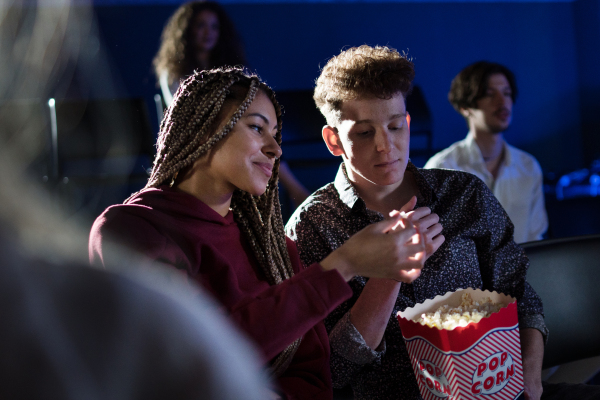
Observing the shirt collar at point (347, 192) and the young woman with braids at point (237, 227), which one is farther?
the shirt collar at point (347, 192)

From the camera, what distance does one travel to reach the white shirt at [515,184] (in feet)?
8.35

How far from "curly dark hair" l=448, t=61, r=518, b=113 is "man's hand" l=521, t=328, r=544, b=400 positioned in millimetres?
1644

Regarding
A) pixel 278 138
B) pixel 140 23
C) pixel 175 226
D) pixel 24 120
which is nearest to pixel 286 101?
pixel 140 23

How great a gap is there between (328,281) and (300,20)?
3.16 metres

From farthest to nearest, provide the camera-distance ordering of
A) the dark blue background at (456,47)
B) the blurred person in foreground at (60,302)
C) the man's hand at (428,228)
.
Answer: the dark blue background at (456,47) → the man's hand at (428,228) → the blurred person in foreground at (60,302)

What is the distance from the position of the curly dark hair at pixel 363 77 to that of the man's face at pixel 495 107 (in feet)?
4.70

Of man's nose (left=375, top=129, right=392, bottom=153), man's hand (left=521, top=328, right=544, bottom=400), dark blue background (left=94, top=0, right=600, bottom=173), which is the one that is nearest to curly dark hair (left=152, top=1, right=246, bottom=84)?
dark blue background (left=94, top=0, right=600, bottom=173)

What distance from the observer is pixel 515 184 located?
102 inches

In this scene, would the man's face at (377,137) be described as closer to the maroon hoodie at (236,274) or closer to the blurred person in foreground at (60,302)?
the maroon hoodie at (236,274)

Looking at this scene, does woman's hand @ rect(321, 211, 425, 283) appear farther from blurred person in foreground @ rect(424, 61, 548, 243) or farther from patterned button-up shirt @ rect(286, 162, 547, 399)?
blurred person in foreground @ rect(424, 61, 548, 243)

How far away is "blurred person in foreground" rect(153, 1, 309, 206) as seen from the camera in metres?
2.26

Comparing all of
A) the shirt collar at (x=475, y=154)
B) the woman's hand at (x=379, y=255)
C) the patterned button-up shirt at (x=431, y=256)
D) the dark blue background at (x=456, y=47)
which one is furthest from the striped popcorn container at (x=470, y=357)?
the dark blue background at (x=456, y=47)

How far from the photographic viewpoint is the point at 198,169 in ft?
3.48

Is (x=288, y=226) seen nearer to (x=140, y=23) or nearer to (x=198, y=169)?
(x=198, y=169)
